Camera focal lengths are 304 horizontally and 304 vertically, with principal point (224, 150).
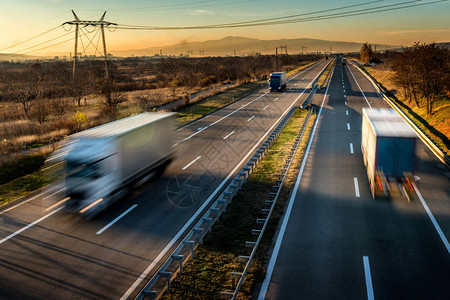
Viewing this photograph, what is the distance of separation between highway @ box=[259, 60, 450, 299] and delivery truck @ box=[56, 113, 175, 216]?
6483 millimetres

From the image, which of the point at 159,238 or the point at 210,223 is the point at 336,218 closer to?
the point at 210,223

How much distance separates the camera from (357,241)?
930 centimetres

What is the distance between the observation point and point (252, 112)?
32469mm

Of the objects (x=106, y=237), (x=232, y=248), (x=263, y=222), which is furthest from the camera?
(x=263, y=222)

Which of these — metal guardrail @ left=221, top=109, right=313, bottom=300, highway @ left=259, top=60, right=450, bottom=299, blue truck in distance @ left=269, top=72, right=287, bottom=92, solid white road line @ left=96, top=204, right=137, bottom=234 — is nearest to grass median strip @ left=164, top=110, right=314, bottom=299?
metal guardrail @ left=221, top=109, right=313, bottom=300

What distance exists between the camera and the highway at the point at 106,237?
25.5 ft

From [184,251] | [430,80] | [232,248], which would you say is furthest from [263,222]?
[430,80]

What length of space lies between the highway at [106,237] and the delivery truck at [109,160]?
67 centimetres

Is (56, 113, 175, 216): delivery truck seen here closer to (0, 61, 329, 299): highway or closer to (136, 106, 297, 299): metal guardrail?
(0, 61, 329, 299): highway

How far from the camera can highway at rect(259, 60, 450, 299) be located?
7.36m

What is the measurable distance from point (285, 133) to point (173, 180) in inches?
452

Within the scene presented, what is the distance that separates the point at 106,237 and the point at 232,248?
416cm

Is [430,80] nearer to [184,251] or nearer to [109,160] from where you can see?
[184,251]

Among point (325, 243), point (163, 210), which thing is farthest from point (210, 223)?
point (325, 243)
